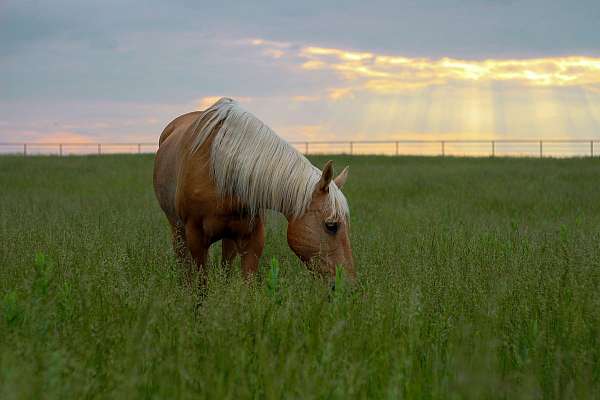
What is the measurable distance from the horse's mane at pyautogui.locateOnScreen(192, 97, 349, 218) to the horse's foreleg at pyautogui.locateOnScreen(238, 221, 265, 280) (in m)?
0.22

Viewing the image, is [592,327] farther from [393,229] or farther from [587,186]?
[587,186]

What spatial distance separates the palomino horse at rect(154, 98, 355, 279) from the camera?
16.8 ft

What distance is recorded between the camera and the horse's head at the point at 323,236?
16.6ft

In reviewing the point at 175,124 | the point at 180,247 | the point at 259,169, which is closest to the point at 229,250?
the point at 180,247

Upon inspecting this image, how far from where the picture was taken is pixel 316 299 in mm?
4137

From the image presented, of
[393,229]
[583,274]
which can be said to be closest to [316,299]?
[583,274]

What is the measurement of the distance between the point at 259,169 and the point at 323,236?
3.00ft

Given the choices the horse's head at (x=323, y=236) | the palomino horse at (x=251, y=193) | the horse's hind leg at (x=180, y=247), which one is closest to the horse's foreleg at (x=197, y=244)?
the palomino horse at (x=251, y=193)

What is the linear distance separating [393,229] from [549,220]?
4.01 meters

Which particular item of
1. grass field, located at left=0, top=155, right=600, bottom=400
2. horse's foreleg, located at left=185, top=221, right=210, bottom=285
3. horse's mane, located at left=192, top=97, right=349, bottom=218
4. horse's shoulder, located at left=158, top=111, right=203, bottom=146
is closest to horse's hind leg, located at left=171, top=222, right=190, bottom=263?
grass field, located at left=0, top=155, right=600, bottom=400

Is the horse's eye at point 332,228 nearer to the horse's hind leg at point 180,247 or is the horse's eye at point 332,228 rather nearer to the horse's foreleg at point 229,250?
the horse's foreleg at point 229,250

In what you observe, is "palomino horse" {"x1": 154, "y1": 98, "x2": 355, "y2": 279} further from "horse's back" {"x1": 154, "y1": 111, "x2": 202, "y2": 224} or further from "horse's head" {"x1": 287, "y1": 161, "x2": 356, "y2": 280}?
"horse's back" {"x1": 154, "y1": 111, "x2": 202, "y2": 224}

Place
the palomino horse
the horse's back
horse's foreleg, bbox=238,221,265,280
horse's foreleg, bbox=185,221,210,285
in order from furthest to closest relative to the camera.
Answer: the horse's back
horse's foreleg, bbox=185,221,210,285
horse's foreleg, bbox=238,221,265,280
the palomino horse

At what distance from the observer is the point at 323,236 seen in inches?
201
